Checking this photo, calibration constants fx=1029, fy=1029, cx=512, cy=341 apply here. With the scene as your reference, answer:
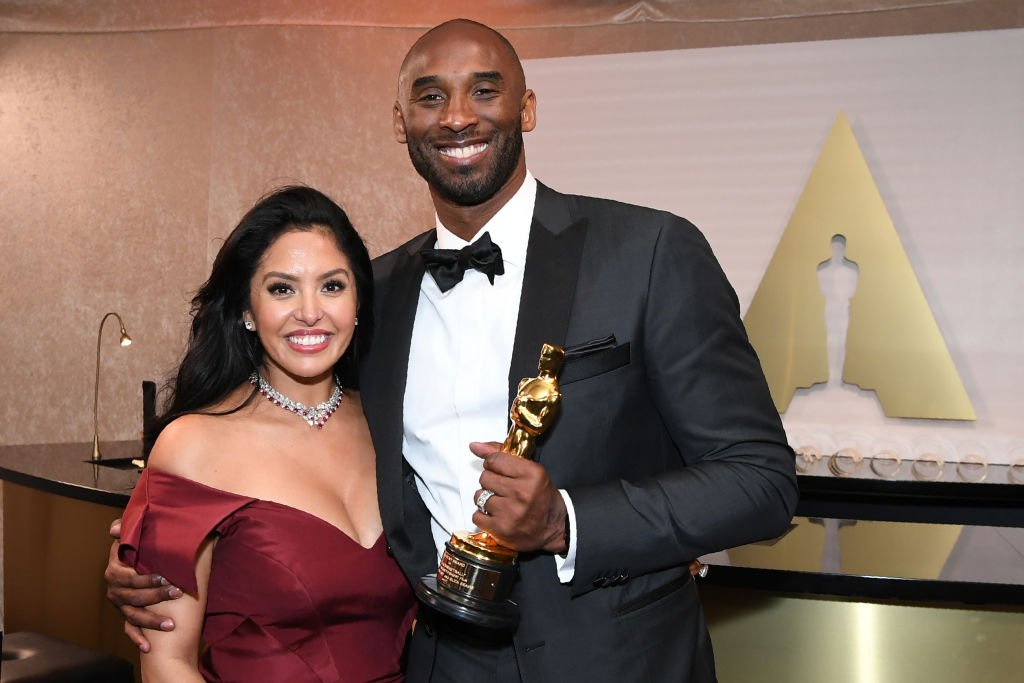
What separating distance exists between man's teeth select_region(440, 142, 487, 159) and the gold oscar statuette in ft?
2.07

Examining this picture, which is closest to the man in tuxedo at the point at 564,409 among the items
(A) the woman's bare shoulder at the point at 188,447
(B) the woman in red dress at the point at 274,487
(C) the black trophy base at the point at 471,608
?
(C) the black trophy base at the point at 471,608

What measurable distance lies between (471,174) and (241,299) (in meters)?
0.74

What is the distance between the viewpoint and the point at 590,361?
2.08 meters

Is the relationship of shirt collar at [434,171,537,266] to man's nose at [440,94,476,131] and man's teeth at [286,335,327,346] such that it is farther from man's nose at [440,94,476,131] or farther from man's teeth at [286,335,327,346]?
man's teeth at [286,335,327,346]

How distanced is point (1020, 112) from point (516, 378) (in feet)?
16.6

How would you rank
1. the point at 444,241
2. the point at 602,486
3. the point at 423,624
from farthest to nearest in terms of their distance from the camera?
the point at 444,241
the point at 423,624
the point at 602,486

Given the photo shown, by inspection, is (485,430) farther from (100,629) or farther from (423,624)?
(100,629)

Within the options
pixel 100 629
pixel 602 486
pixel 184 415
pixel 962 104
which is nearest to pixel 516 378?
pixel 602 486

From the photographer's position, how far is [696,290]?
2092 millimetres

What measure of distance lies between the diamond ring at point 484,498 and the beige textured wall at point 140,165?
5.88 m

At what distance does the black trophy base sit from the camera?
5.96ft

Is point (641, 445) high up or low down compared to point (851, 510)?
up

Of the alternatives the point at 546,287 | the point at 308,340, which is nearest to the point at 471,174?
the point at 546,287

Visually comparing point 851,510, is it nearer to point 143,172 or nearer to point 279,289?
point 279,289
